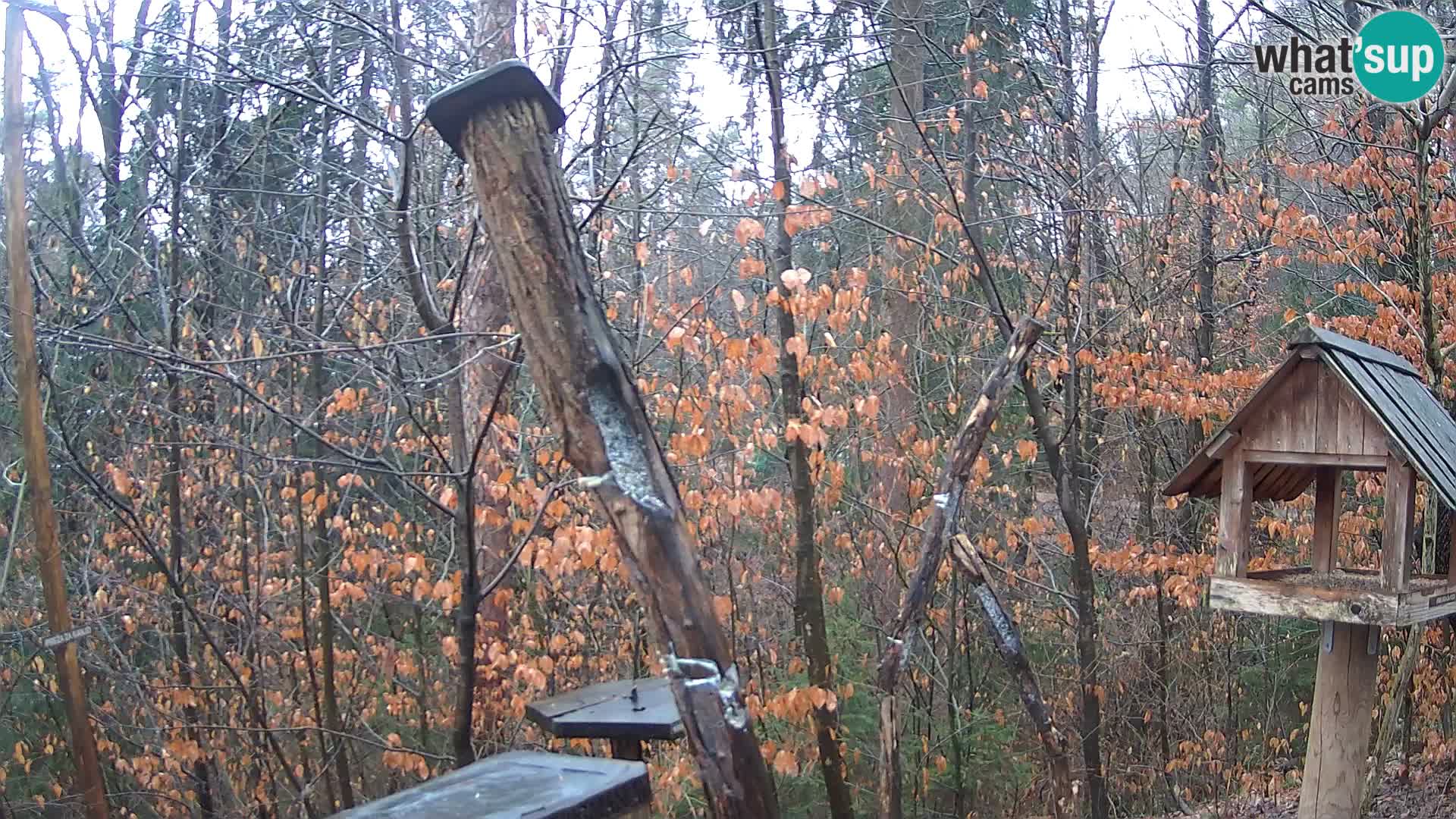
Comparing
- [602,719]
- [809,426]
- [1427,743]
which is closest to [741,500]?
[809,426]

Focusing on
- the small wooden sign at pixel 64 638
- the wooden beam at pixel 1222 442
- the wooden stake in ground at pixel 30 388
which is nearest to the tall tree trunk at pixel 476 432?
the small wooden sign at pixel 64 638

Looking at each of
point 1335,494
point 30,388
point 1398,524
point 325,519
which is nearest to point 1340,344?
point 1398,524

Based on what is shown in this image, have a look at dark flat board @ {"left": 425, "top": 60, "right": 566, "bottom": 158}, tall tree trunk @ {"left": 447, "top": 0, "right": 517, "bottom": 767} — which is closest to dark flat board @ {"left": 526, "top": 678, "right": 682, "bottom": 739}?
tall tree trunk @ {"left": 447, "top": 0, "right": 517, "bottom": 767}

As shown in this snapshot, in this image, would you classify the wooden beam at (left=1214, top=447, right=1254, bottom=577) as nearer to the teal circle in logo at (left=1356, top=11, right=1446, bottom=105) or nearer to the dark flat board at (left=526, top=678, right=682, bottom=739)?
the dark flat board at (left=526, top=678, right=682, bottom=739)

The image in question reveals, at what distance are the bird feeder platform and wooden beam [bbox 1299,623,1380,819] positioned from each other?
258 centimetres

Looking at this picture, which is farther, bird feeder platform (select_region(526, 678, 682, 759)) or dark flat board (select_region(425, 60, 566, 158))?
bird feeder platform (select_region(526, 678, 682, 759))

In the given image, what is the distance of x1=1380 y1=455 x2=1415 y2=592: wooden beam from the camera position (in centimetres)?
378

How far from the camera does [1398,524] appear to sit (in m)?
3.84

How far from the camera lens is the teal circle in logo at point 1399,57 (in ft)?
19.1

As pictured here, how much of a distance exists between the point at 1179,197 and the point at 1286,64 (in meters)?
1.15

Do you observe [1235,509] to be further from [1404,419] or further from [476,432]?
[476,432]

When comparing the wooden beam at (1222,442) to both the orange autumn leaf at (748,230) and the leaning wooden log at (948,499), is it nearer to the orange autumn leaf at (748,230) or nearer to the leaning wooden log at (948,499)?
the leaning wooden log at (948,499)

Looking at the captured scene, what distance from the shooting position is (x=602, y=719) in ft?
11.8

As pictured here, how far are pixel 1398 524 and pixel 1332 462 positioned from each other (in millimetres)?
293
